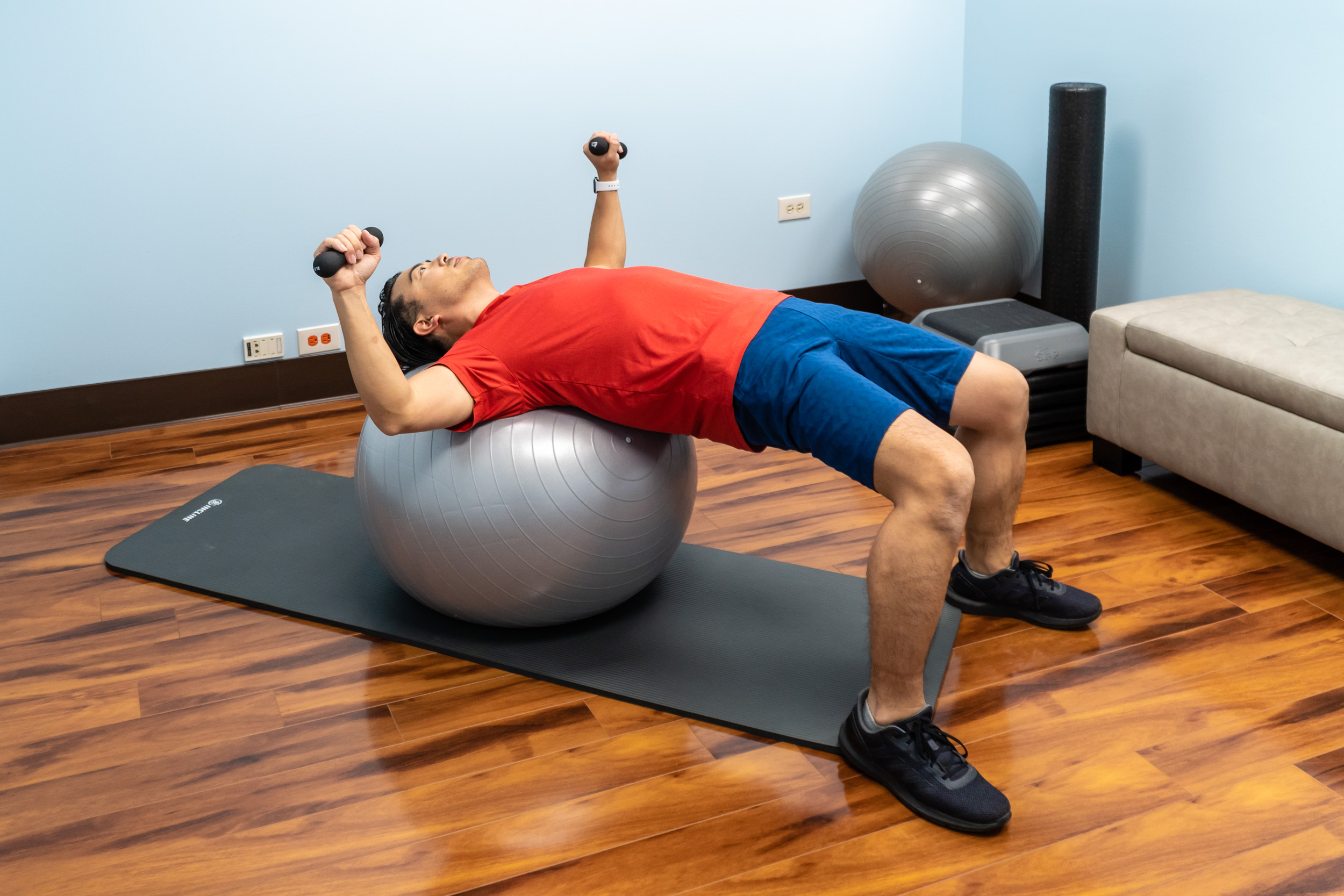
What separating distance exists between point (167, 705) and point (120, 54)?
2.03m

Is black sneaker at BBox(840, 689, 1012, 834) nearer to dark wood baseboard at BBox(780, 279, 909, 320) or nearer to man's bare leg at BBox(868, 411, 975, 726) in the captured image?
man's bare leg at BBox(868, 411, 975, 726)

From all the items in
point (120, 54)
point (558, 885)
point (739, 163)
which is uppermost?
point (120, 54)

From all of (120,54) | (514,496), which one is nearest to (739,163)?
(120,54)

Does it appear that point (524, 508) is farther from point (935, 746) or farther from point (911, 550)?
point (935, 746)

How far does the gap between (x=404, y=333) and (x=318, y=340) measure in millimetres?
1507

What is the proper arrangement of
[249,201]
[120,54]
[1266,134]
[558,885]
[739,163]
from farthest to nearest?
1. [739,163]
2. [249,201]
3. [120,54]
4. [1266,134]
5. [558,885]

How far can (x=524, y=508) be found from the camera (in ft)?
6.55

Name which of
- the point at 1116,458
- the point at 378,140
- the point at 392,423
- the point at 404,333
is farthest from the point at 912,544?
the point at 378,140

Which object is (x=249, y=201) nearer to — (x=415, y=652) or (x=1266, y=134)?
(x=415, y=652)

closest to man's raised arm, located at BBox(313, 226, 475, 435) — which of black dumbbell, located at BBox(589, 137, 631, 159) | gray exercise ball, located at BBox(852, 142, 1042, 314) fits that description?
black dumbbell, located at BBox(589, 137, 631, 159)

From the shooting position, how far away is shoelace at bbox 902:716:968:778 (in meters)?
1.76

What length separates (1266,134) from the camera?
9.49 feet

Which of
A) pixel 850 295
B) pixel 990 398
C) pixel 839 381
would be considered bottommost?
pixel 850 295

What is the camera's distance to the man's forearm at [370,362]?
1.75m
